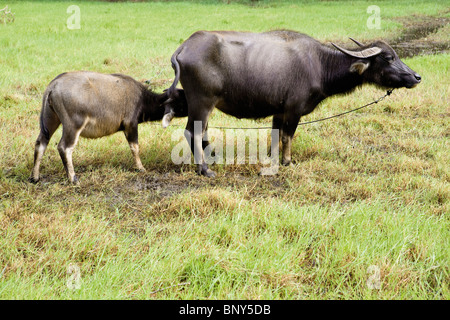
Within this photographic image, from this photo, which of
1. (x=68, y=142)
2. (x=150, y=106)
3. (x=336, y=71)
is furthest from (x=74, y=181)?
(x=336, y=71)

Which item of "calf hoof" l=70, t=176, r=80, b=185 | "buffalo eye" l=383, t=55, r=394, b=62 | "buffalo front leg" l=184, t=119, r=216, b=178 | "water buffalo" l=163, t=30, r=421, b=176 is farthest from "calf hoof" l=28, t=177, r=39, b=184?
"buffalo eye" l=383, t=55, r=394, b=62

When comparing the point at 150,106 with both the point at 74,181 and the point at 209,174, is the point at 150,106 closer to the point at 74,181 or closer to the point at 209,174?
the point at 209,174

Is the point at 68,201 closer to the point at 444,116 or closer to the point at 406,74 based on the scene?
the point at 406,74

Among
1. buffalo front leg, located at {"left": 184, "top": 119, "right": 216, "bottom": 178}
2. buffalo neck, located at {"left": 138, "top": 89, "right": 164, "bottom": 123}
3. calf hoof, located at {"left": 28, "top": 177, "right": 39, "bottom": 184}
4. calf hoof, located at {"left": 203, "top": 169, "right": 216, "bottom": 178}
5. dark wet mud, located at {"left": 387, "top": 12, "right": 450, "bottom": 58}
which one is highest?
dark wet mud, located at {"left": 387, "top": 12, "right": 450, "bottom": 58}

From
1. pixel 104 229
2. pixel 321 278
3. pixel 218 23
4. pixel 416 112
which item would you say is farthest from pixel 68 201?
pixel 218 23

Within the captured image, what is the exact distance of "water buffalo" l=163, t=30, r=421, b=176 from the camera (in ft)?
11.4

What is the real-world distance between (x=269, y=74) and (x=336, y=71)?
0.69 metres

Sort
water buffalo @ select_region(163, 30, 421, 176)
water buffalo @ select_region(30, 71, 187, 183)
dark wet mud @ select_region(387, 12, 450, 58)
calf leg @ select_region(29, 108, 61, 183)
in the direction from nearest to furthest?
water buffalo @ select_region(30, 71, 187, 183) → calf leg @ select_region(29, 108, 61, 183) → water buffalo @ select_region(163, 30, 421, 176) → dark wet mud @ select_region(387, 12, 450, 58)

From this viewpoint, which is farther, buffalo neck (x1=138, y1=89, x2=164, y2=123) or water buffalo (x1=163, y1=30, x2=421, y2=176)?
buffalo neck (x1=138, y1=89, x2=164, y2=123)

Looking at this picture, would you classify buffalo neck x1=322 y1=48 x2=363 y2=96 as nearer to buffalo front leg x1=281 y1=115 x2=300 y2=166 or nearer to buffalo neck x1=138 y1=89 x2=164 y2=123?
buffalo front leg x1=281 y1=115 x2=300 y2=166

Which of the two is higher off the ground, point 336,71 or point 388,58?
point 388,58

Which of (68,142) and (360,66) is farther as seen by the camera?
(360,66)

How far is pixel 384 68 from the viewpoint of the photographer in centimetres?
376

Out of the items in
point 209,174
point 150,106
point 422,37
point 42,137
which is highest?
point 422,37
